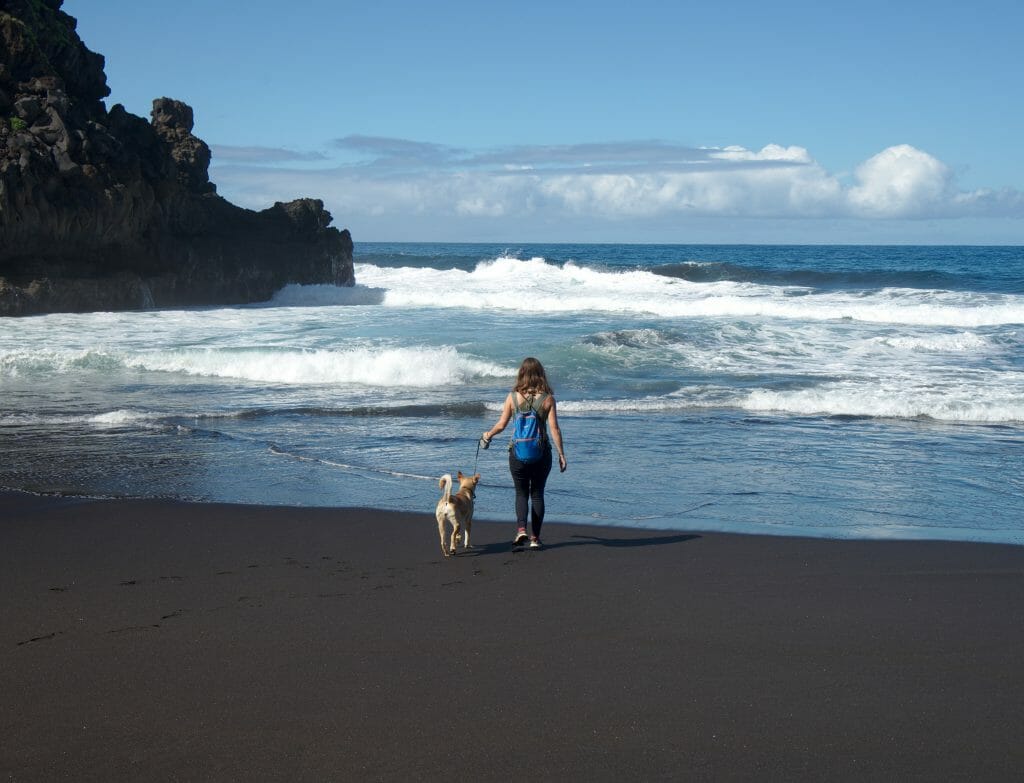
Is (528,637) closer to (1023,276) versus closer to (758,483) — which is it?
(758,483)

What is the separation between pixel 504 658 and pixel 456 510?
6.65 feet

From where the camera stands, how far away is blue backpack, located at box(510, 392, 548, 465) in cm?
717

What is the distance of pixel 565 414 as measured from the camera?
44.9 ft

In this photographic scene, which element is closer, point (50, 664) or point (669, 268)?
point (50, 664)

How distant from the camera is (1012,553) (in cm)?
694

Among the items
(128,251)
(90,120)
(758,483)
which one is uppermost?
(90,120)

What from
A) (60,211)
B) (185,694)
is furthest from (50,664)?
(60,211)

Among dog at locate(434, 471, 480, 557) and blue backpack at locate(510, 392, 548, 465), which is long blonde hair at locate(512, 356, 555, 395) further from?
dog at locate(434, 471, 480, 557)

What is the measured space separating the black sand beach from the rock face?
79.0 ft

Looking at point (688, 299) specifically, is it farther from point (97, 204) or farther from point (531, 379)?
point (531, 379)

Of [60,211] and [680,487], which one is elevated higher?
[60,211]

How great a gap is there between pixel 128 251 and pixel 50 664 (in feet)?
98.2

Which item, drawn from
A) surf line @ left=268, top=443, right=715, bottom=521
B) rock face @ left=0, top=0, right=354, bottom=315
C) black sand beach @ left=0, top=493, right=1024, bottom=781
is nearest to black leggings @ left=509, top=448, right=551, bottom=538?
black sand beach @ left=0, top=493, right=1024, bottom=781

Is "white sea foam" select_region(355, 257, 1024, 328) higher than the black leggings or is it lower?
higher
